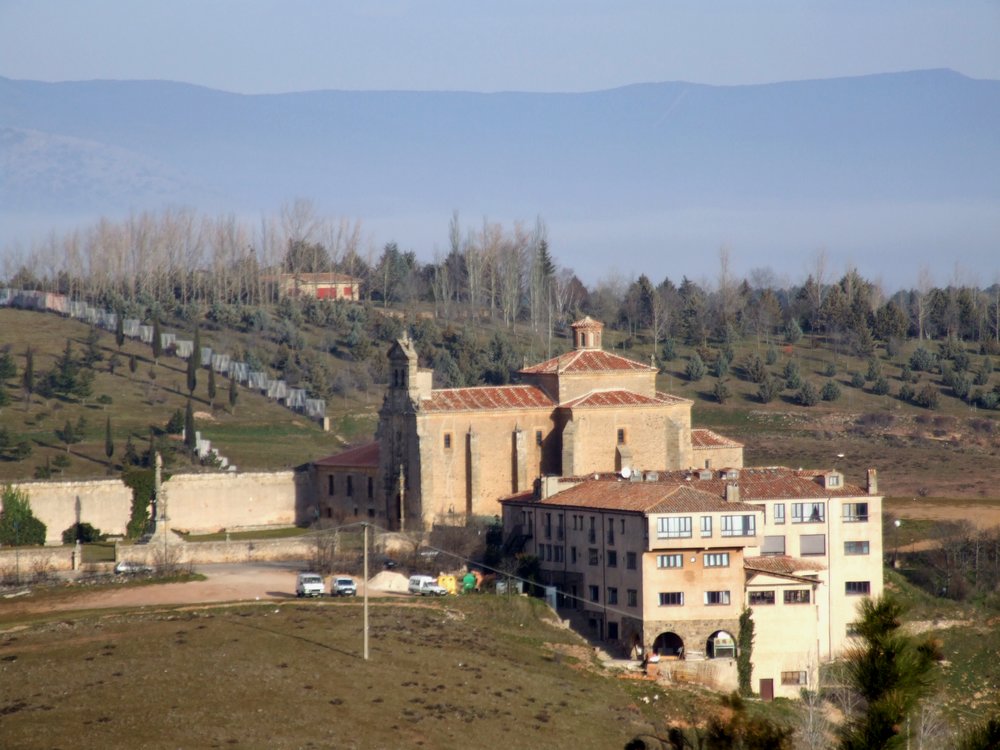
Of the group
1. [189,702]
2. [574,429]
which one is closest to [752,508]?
[574,429]

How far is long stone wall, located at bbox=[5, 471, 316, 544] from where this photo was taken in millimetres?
74688

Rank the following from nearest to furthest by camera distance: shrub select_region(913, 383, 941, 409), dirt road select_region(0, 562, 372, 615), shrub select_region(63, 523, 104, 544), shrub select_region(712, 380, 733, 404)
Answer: dirt road select_region(0, 562, 372, 615)
shrub select_region(63, 523, 104, 544)
shrub select_region(712, 380, 733, 404)
shrub select_region(913, 383, 941, 409)

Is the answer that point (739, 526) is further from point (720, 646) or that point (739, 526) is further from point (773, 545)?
point (773, 545)

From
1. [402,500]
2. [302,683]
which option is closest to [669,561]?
[302,683]

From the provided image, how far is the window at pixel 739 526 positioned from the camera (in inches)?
2362

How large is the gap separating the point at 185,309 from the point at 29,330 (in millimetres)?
10465

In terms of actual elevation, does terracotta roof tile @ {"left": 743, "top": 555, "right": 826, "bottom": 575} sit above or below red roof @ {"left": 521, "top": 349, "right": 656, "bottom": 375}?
below

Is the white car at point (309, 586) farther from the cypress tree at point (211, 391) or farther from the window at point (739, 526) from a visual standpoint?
the cypress tree at point (211, 391)

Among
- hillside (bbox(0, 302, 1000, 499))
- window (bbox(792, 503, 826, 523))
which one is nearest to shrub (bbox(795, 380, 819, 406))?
hillside (bbox(0, 302, 1000, 499))

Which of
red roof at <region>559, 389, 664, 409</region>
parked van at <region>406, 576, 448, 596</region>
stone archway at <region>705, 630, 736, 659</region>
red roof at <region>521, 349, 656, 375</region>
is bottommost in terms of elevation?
stone archway at <region>705, 630, 736, 659</region>

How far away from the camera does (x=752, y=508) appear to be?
2383 inches

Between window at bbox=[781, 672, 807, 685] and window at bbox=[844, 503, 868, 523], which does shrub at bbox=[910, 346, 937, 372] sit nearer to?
window at bbox=[844, 503, 868, 523]

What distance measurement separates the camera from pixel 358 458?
7788 cm

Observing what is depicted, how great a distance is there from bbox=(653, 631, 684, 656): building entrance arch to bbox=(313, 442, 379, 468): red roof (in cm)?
2002
